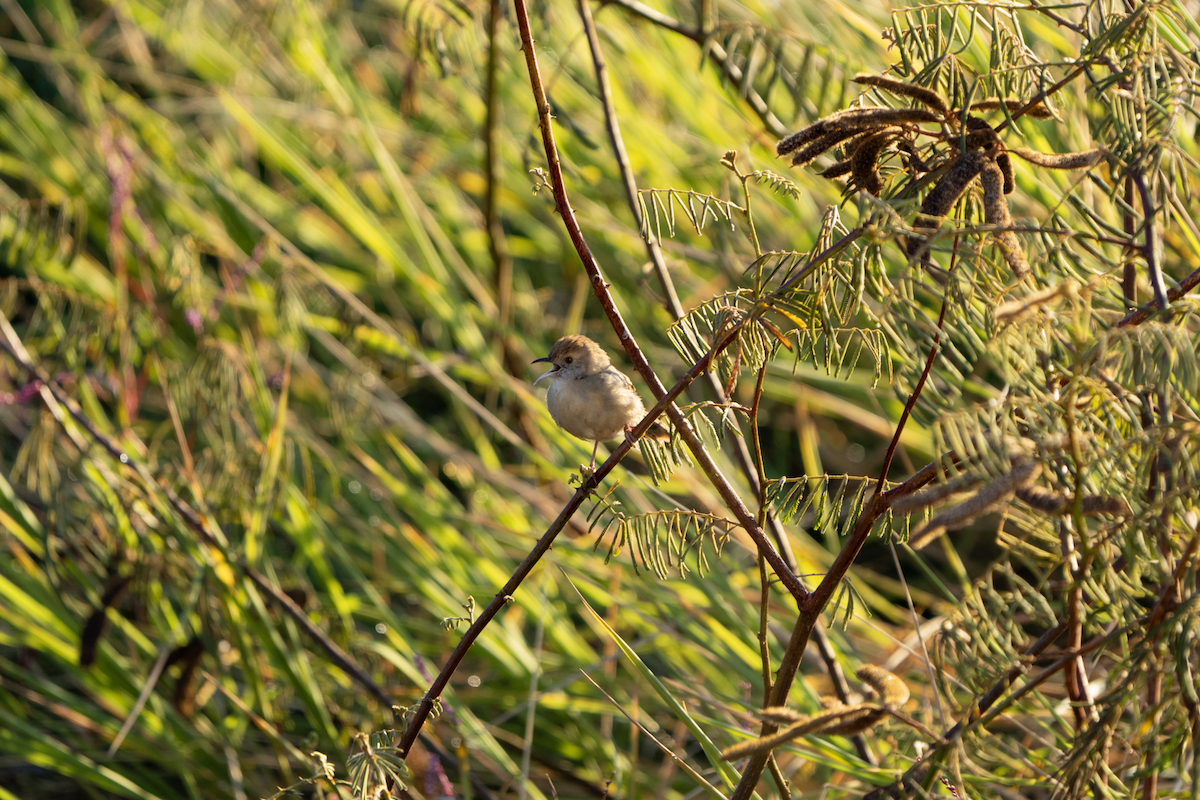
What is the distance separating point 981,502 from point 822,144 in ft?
1.75

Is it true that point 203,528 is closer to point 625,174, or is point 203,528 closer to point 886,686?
point 625,174

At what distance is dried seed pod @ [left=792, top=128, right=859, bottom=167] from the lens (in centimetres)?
135

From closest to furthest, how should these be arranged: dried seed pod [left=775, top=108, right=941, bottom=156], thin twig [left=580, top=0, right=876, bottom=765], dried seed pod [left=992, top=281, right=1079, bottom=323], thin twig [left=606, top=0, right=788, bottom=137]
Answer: dried seed pod [left=992, top=281, right=1079, bottom=323] < dried seed pod [left=775, top=108, right=941, bottom=156] < thin twig [left=580, top=0, right=876, bottom=765] < thin twig [left=606, top=0, right=788, bottom=137]

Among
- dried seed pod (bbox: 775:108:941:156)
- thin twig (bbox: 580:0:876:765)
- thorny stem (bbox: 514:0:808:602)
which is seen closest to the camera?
dried seed pod (bbox: 775:108:941:156)

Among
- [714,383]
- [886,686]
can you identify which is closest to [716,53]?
[714,383]

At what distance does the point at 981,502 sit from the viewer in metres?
1.08

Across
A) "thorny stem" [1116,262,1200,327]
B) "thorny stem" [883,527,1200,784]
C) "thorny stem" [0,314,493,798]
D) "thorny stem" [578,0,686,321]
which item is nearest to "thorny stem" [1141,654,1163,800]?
"thorny stem" [883,527,1200,784]

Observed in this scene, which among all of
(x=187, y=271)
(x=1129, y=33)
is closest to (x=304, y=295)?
(x=187, y=271)

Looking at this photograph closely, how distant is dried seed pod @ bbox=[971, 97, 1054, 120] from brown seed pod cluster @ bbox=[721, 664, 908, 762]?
0.80m

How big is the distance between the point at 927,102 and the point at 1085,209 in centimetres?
26

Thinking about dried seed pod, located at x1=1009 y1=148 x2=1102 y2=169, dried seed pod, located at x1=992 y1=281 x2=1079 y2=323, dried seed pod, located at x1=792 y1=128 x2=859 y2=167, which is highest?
dried seed pod, located at x1=1009 y1=148 x2=1102 y2=169

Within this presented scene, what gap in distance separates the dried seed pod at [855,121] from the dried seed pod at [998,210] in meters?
0.10

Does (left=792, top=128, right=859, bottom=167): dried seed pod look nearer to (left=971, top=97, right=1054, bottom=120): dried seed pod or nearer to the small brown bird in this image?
(left=971, top=97, right=1054, bottom=120): dried seed pod

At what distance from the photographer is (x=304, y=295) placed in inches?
135
